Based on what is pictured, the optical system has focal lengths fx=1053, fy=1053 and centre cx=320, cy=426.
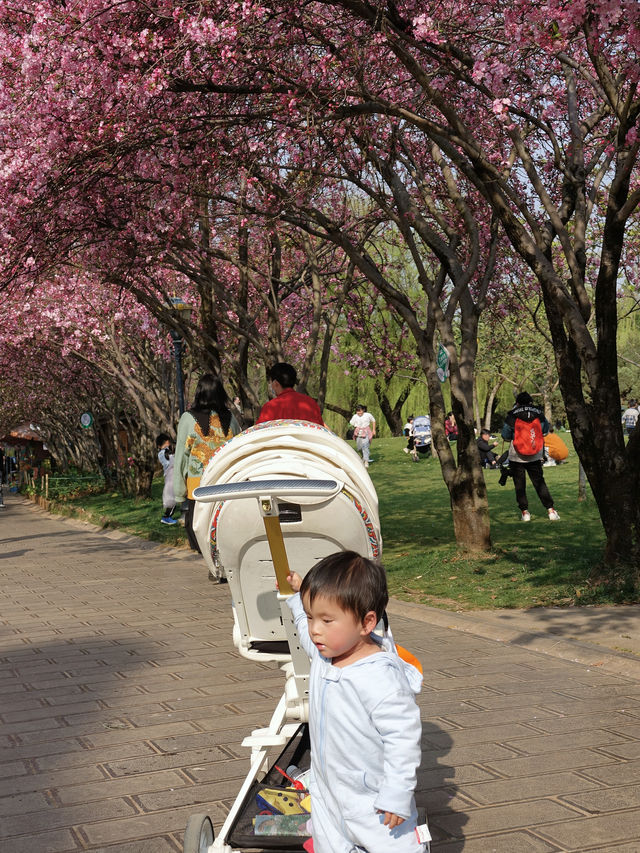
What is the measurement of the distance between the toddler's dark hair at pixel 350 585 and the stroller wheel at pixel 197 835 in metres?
1.02

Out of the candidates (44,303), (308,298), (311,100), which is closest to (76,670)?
(311,100)

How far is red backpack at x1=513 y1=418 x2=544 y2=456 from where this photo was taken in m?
15.0

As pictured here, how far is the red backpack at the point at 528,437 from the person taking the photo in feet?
49.1

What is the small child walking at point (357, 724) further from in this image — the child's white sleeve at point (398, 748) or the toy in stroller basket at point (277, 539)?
the toy in stroller basket at point (277, 539)

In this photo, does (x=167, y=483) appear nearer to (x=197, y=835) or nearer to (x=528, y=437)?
(x=528, y=437)

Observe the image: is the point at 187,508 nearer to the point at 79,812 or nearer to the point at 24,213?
the point at 24,213

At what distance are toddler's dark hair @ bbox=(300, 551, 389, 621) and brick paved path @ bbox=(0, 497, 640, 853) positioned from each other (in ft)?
4.50

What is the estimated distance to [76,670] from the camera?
752cm

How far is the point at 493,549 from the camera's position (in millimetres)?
12344

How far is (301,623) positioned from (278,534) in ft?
1.25

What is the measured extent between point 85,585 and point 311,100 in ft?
20.7

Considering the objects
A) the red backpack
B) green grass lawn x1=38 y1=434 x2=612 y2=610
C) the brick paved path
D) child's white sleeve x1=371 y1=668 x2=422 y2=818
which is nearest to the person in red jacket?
the brick paved path

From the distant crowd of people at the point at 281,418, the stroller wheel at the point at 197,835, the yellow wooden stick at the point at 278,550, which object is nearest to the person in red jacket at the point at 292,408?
the distant crowd of people at the point at 281,418

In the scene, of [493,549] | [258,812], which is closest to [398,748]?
[258,812]
